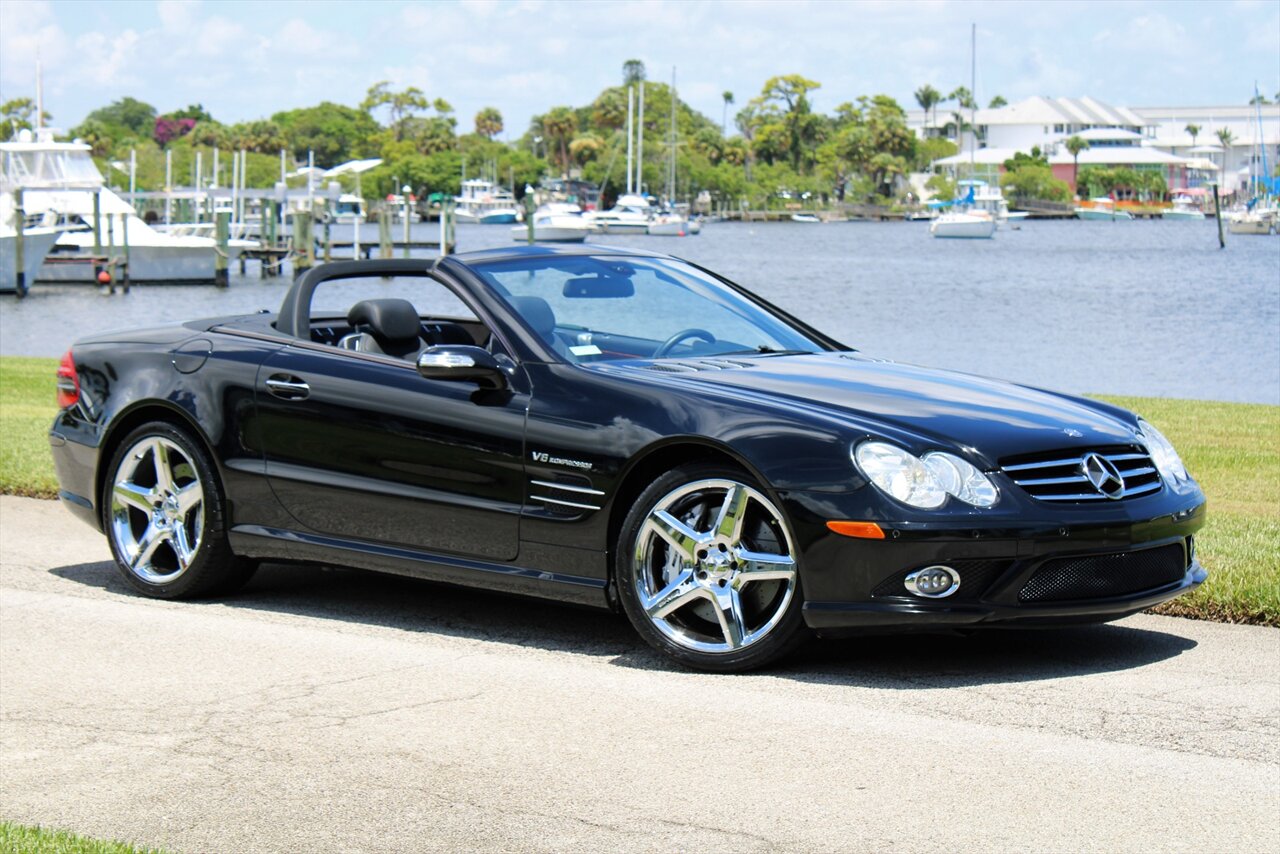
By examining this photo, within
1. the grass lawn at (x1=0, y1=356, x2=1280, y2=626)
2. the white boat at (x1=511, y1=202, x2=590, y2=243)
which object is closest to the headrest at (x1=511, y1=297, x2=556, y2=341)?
the grass lawn at (x1=0, y1=356, x2=1280, y2=626)

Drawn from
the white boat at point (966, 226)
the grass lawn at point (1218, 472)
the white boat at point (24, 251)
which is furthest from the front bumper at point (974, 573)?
the white boat at point (966, 226)

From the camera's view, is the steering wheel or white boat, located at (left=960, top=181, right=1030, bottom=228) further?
white boat, located at (left=960, top=181, right=1030, bottom=228)

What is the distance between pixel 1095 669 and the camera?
5.99m

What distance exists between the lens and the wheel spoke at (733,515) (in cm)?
581

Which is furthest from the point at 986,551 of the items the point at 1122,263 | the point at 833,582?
the point at 1122,263

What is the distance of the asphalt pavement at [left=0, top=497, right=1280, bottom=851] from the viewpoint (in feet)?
14.2

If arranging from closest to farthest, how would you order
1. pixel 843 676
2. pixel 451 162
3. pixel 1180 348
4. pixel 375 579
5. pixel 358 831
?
pixel 358 831, pixel 843 676, pixel 375 579, pixel 1180 348, pixel 451 162

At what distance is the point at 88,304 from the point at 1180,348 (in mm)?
31419

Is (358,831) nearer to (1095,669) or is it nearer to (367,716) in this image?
(367,716)

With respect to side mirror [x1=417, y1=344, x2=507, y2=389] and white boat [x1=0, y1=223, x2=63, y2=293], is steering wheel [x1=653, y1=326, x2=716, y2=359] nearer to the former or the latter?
side mirror [x1=417, y1=344, x2=507, y2=389]

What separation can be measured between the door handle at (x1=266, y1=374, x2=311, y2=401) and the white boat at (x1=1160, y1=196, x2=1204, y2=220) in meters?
187

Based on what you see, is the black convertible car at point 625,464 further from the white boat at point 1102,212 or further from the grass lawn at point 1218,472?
the white boat at point 1102,212

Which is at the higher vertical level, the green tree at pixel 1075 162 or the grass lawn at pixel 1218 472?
the green tree at pixel 1075 162

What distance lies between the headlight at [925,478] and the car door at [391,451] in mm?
1334
